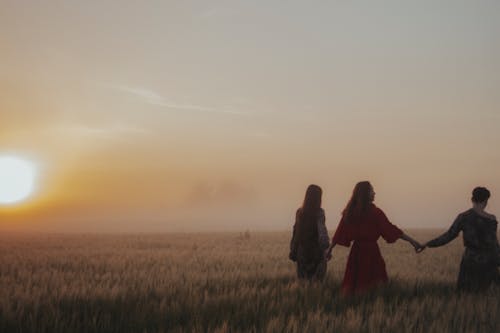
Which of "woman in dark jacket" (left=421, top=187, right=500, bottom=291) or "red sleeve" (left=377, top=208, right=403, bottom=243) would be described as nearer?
"woman in dark jacket" (left=421, top=187, right=500, bottom=291)

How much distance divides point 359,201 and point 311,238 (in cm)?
223

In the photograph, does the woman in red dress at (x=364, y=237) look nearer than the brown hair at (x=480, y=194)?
No

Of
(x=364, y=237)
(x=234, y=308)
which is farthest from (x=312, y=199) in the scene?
(x=234, y=308)

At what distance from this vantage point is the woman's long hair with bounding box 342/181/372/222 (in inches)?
352

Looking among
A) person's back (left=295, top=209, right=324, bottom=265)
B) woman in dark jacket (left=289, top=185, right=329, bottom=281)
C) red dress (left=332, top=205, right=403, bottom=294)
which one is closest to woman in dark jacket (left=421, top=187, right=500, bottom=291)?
red dress (left=332, top=205, right=403, bottom=294)

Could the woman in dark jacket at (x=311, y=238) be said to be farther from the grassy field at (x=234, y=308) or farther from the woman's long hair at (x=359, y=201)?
the woman's long hair at (x=359, y=201)

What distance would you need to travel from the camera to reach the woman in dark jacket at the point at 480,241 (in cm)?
883

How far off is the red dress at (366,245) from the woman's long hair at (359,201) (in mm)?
119

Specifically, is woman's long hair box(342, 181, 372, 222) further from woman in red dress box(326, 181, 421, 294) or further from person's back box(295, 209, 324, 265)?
person's back box(295, 209, 324, 265)

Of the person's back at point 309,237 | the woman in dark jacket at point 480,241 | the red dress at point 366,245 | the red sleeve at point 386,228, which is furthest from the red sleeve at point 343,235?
the woman in dark jacket at point 480,241

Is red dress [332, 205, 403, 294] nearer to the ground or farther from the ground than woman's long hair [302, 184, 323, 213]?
nearer to the ground

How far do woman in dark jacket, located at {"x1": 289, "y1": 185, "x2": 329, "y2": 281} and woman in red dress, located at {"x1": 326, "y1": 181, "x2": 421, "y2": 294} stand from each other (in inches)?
53.6

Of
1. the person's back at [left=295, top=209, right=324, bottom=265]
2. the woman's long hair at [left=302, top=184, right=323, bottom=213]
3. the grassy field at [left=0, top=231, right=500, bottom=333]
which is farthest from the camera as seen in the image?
the person's back at [left=295, top=209, right=324, bottom=265]

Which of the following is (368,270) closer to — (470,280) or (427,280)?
(470,280)
